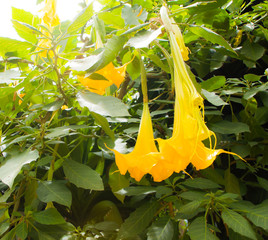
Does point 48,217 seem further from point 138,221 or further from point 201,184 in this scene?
point 201,184

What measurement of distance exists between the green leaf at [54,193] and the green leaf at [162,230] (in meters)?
0.20

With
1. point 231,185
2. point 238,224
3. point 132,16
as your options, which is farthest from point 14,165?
point 231,185

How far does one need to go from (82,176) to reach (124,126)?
30 centimetres

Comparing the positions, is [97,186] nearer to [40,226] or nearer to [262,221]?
[40,226]

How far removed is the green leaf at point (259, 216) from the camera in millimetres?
527

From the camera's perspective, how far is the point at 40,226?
62cm

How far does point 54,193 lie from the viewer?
561mm

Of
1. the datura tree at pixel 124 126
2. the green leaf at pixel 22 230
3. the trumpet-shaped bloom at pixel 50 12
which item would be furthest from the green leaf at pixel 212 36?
the green leaf at pixel 22 230

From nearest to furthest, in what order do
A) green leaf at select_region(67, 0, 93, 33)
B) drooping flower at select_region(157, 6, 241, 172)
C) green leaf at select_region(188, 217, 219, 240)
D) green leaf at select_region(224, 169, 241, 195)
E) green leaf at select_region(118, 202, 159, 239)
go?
drooping flower at select_region(157, 6, 241, 172)
green leaf at select_region(67, 0, 93, 33)
green leaf at select_region(188, 217, 219, 240)
green leaf at select_region(118, 202, 159, 239)
green leaf at select_region(224, 169, 241, 195)

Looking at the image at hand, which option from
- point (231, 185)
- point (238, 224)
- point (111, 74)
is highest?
point (111, 74)

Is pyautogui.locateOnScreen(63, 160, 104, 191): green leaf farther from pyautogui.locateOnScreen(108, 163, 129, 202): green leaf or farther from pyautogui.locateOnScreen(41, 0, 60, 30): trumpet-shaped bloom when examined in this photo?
pyautogui.locateOnScreen(41, 0, 60, 30): trumpet-shaped bloom

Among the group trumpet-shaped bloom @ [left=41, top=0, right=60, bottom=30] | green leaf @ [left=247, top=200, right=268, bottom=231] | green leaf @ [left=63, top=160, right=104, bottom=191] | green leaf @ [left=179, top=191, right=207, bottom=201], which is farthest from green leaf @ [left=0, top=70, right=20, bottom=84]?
green leaf @ [left=247, top=200, right=268, bottom=231]

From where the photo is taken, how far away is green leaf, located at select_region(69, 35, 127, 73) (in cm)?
37

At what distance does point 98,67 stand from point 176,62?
12 centimetres
